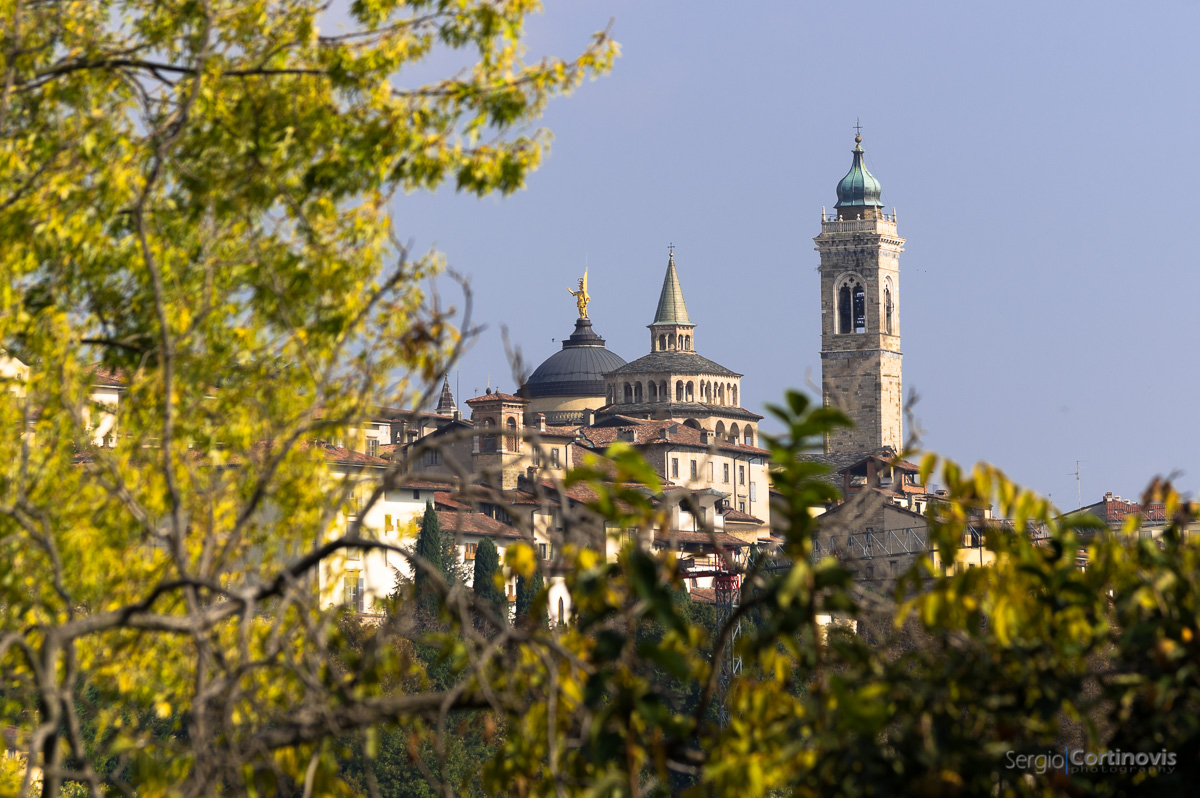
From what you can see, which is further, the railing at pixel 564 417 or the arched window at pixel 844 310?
the arched window at pixel 844 310

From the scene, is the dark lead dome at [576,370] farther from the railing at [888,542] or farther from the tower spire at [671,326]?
the railing at [888,542]

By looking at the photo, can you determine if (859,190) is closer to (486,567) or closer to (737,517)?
(737,517)

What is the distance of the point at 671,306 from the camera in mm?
135875

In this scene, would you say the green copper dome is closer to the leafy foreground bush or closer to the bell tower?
the bell tower

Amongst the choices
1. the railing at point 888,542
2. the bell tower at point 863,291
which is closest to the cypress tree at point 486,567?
the railing at point 888,542

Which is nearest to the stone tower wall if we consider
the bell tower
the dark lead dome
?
the bell tower

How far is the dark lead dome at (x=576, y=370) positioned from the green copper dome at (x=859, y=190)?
2327cm

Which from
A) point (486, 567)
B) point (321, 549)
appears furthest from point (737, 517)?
point (321, 549)

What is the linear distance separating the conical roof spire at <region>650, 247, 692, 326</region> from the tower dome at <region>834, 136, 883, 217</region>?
53.9 ft

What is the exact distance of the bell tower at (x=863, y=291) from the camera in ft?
405

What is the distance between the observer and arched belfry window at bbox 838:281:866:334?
4934 inches

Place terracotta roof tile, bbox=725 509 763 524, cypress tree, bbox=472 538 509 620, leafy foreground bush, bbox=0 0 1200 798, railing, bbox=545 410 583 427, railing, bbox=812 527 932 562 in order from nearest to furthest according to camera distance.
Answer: leafy foreground bush, bbox=0 0 1200 798
cypress tree, bbox=472 538 509 620
railing, bbox=812 527 932 562
terracotta roof tile, bbox=725 509 763 524
railing, bbox=545 410 583 427

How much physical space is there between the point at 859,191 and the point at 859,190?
0.27 feet

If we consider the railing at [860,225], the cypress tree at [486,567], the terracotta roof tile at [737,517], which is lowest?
the cypress tree at [486,567]
